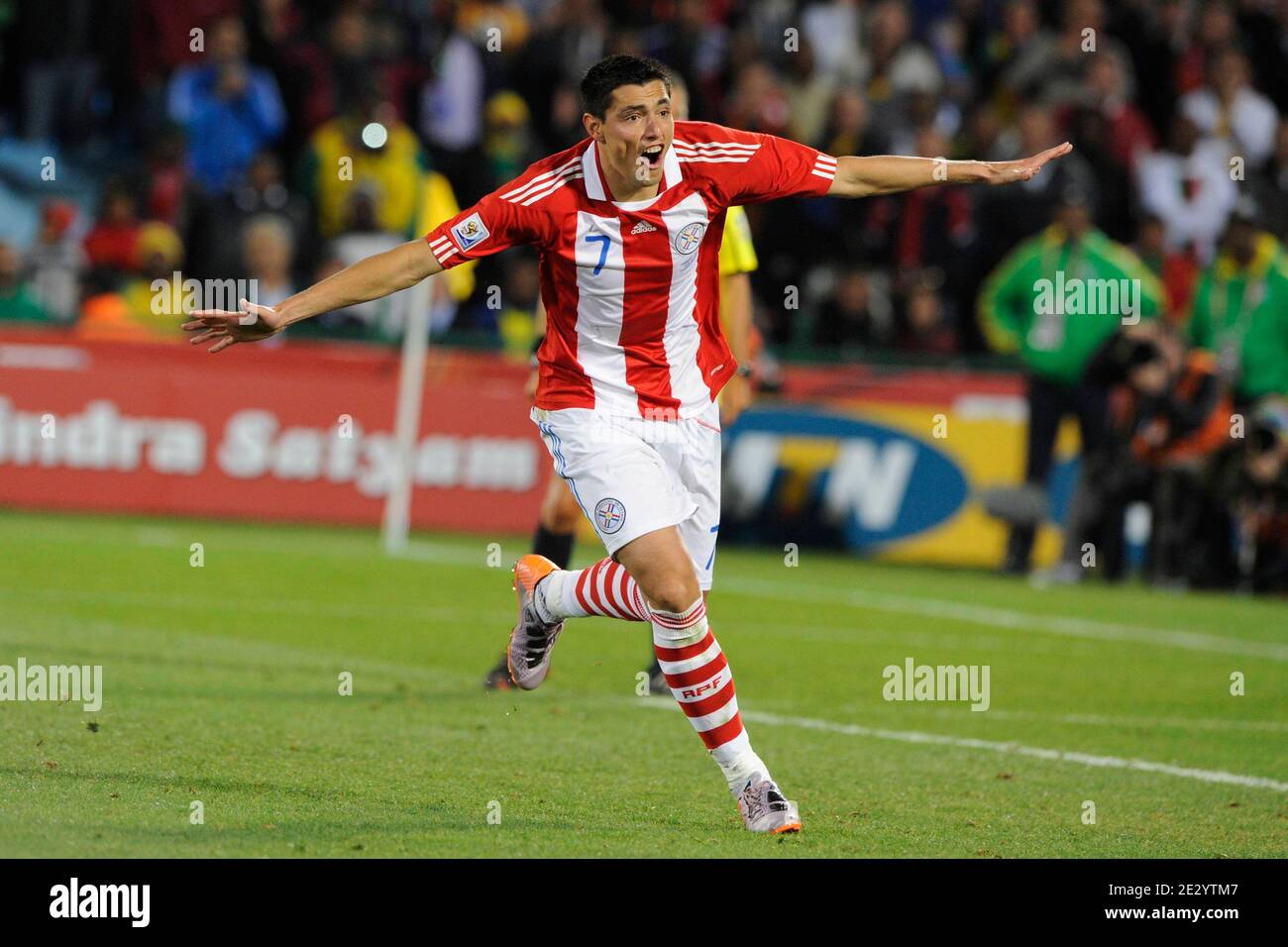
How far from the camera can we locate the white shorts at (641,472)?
6.96m

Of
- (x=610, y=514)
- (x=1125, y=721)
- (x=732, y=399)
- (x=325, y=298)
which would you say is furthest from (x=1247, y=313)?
(x=325, y=298)

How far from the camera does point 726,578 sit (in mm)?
15516

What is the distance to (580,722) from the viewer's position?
895cm

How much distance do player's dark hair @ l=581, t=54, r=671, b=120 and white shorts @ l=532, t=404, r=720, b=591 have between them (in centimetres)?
102

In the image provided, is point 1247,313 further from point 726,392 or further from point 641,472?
point 641,472

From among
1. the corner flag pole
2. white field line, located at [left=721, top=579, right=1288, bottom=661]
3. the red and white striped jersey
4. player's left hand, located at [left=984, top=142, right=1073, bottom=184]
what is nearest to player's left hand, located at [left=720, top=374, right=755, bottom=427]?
the red and white striped jersey

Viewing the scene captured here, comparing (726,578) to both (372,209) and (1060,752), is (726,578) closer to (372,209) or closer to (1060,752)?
(372,209)

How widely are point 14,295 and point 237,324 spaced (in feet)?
38.5

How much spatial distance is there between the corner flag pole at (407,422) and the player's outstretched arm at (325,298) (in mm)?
9310

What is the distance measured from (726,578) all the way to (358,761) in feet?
26.3

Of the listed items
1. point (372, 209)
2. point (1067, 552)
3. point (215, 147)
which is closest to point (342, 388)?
point (372, 209)

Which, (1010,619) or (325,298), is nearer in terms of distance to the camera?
(325,298)

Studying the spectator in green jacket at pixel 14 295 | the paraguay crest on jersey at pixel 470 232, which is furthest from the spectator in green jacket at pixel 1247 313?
the paraguay crest on jersey at pixel 470 232

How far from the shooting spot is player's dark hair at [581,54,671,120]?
693 centimetres
